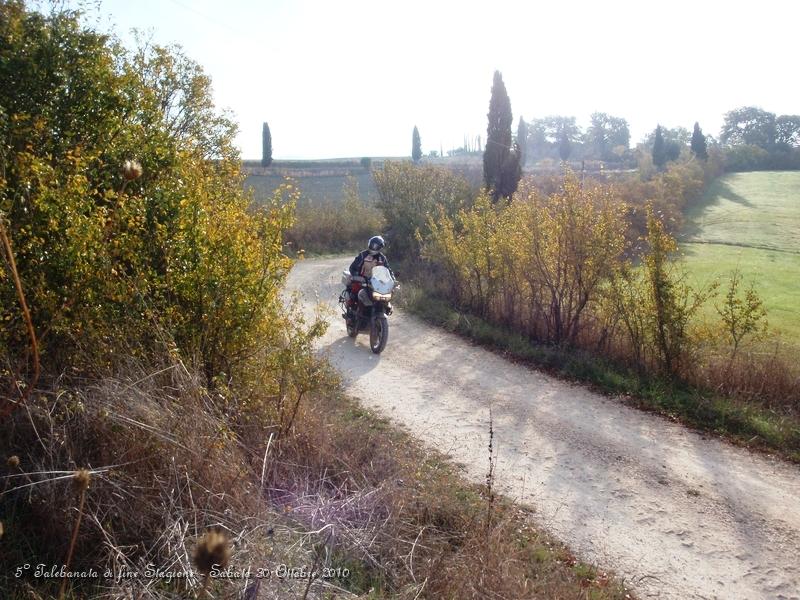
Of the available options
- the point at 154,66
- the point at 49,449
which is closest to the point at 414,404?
the point at 49,449

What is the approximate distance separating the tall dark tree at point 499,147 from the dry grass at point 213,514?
2059 cm

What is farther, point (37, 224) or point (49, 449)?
point (37, 224)

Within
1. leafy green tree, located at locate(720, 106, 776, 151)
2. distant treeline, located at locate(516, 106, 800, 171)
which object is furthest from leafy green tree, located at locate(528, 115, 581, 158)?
leafy green tree, located at locate(720, 106, 776, 151)

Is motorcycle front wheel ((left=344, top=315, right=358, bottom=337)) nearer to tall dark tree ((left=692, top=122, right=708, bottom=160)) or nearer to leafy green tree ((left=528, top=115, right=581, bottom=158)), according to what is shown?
tall dark tree ((left=692, top=122, right=708, bottom=160))

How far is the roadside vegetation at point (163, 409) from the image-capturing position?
3.70 metres

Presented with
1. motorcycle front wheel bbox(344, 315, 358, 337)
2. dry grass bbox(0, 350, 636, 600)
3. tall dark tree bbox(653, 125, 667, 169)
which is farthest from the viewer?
tall dark tree bbox(653, 125, 667, 169)

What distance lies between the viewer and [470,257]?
1227cm

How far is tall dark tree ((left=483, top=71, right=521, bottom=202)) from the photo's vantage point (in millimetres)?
24891

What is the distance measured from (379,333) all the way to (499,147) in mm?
16986

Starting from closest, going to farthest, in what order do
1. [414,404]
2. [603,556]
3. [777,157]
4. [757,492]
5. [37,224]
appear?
[37,224] < [603,556] < [757,492] < [414,404] < [777,157]

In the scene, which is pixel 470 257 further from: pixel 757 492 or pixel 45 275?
pixel 45 275

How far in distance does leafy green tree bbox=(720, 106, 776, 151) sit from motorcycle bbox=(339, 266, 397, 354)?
68816 millimetres

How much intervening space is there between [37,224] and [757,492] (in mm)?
6367

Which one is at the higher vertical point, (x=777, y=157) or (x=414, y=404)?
(x=777, y=157)
